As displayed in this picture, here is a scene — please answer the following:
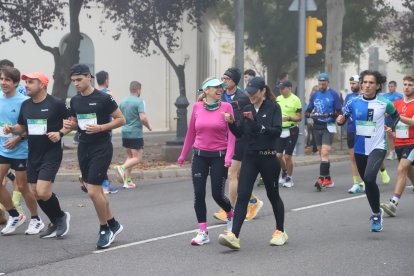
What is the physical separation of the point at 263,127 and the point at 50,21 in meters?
16.0

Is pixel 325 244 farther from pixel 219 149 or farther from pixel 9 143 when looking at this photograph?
pixel 9 143

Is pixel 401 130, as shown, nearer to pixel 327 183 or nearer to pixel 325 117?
pixel 325 117

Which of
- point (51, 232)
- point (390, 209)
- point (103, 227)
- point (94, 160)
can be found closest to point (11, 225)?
point (51, 232)

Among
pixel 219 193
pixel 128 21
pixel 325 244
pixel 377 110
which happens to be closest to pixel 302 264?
pixel 325 244

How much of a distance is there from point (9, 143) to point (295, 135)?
18.6 ft

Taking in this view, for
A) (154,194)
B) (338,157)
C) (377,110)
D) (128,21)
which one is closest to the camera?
(377,110)

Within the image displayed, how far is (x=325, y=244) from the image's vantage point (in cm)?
789

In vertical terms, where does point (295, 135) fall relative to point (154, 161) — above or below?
above

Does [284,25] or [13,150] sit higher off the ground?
[284,25]

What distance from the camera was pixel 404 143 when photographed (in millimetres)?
9945

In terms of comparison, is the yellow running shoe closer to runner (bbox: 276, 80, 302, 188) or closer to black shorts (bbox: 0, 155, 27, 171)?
black shorts (bbox: 0, 155, 27, 171)

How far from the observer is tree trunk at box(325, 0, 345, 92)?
2358 centimetres

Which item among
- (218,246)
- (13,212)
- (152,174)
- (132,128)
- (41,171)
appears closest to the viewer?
(218,246)

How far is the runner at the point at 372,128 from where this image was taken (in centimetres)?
849
